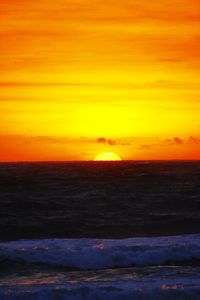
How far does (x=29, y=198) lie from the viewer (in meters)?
41.3

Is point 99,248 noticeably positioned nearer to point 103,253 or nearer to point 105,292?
point 103,253

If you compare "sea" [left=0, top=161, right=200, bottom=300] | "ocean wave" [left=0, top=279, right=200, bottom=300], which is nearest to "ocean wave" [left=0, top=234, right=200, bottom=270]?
"sea" [left=0, top=161, right=200, bottom=300]

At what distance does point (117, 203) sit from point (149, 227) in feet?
35.5

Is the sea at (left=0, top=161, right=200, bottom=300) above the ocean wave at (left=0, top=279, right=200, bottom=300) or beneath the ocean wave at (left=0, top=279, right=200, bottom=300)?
above

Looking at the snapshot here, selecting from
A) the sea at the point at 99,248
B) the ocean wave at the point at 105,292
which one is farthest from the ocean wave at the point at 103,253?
the ocean wave at the point at 105,292

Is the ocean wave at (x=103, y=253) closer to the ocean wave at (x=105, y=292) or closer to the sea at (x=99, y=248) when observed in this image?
the sea at (x=99, y=248)

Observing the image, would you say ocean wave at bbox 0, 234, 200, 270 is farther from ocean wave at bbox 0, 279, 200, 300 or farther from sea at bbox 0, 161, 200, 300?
ocean wave at bbox 0, 279, 200, 300

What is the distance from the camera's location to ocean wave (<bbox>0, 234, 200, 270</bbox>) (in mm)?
19078

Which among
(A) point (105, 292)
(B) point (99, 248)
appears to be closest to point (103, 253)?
(B) point (99, 248)

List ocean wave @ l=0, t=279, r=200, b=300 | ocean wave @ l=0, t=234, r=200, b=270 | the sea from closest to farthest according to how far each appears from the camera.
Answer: ocean wave @ l=0, t=279, r=200, b=300 < the sea < ocean wave @ l=0, t=234, r=200, b=270

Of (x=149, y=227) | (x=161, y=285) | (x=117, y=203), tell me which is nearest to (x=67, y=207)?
(x=117, y=203)

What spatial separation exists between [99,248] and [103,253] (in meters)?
0.64

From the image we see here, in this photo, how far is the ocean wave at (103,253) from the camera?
62.6 feet

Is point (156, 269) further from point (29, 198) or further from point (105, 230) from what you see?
point (29, 198)
